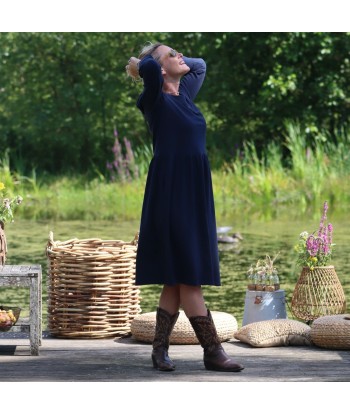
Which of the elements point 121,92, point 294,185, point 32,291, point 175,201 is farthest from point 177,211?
point 121,92

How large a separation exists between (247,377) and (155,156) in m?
1.04

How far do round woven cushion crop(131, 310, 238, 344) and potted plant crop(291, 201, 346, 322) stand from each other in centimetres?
79

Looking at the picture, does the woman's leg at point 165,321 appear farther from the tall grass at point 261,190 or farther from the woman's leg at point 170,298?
the tall grass at point 261,190

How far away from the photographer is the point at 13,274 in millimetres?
5449

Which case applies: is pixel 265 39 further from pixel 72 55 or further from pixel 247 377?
pixel 247 377

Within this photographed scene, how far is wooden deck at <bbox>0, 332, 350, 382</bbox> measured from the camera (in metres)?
4.96

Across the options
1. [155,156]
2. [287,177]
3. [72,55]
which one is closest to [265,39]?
[287,177]

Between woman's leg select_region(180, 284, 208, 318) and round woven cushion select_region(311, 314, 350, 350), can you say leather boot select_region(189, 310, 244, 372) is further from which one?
round woven cushion select_region(311, 314, 350, 350)

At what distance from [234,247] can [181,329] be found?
567cm

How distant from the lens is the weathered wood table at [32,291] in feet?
17.9

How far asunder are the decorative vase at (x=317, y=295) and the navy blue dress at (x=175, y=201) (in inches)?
63.9

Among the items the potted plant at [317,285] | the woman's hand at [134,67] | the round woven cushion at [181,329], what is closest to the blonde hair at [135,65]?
the woman's hand at [134,67]

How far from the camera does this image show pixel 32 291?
5.46 metres

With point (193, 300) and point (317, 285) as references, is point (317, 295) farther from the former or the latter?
point (193, 300)
